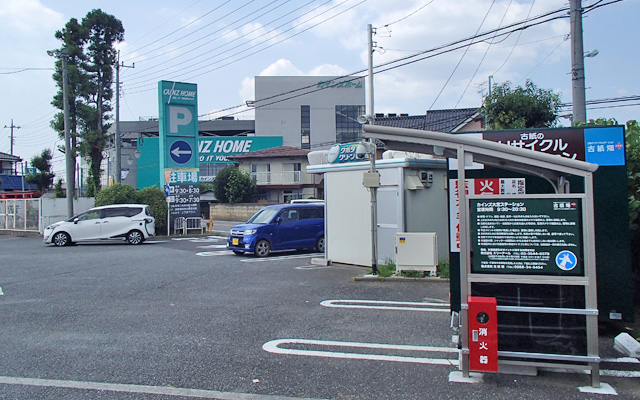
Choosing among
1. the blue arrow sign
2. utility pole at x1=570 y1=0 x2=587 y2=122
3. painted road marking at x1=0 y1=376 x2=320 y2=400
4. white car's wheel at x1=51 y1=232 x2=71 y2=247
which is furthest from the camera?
the blue arrow sign

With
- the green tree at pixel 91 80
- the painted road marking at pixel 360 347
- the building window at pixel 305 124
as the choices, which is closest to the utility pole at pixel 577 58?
the painted road marking at pixel 360 347

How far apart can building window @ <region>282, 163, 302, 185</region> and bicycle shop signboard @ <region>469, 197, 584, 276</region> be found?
140 ft

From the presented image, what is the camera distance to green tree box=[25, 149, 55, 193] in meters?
42.8

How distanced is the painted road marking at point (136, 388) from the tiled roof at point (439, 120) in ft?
77.9

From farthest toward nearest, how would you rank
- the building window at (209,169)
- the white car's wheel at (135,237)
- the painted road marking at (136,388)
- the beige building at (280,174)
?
the building window at (209,169) → the beige building at (280,174) → the white car's wheel at (135,237) → the painted road marking at (136,388)

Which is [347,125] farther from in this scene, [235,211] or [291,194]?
[235,211]

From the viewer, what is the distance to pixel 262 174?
4794 centimetres

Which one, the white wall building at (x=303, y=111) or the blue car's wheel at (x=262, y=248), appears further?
the white wall building at (x=303, y=111)

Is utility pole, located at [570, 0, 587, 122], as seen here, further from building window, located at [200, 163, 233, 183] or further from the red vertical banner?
building window, located at [200, 163, 233, 183]

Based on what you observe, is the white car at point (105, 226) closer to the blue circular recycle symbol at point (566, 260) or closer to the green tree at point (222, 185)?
the blue circular recycle symbol at point (566, 260)

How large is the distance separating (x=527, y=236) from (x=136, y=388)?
12.2 ft

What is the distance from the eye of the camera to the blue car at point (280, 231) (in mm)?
15453

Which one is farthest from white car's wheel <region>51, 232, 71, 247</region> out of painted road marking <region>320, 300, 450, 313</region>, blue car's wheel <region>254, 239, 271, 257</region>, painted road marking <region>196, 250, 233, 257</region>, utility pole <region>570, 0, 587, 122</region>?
utility pole <region>570, 0, 587, 122</region>

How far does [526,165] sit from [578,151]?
4.61ft
